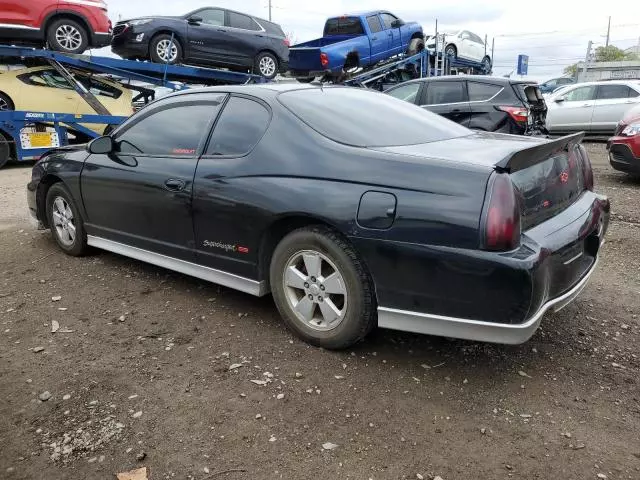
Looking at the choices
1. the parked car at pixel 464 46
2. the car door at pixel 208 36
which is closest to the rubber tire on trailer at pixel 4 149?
the car door at pixel 208 36

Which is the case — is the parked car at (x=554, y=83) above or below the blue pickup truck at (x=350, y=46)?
below

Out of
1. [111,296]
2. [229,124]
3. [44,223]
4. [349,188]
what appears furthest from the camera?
[44,223]

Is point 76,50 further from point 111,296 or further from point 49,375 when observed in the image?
A: point 49,375

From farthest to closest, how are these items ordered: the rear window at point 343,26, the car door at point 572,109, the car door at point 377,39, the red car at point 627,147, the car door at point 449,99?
the car door at point 377,39 < the rear window at point 343,26 < the car door at point 572,109 < the car door at point 449,99 < the red car at point 627,147

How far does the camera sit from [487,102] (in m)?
8.69

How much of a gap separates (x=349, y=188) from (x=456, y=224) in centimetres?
61

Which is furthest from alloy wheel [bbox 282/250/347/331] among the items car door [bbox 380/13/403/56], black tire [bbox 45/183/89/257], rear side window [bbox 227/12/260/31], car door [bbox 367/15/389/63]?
car door [bbox 380/13/403/56]

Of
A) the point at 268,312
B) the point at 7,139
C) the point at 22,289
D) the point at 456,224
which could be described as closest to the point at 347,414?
the point at 456,224

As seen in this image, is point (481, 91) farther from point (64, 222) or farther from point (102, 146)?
point (64, 222)

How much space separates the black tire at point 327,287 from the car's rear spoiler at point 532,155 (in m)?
0.88

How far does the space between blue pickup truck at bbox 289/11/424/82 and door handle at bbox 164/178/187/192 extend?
979 centimetres

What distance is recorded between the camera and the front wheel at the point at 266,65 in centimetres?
1247

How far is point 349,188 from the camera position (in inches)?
113

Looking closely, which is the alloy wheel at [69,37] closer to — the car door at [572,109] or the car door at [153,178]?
the car door at [153,178]
